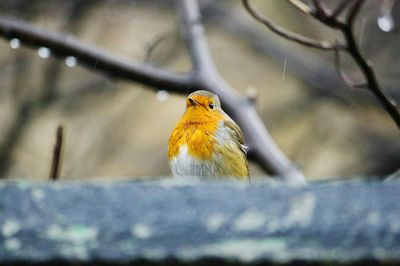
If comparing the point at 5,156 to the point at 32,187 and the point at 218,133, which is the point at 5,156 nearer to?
the point at 218,133

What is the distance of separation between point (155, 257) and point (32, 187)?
205 millimetres

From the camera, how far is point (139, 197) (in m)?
1.04

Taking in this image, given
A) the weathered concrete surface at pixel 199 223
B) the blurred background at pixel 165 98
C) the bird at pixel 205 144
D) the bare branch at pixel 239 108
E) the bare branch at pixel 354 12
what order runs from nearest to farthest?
the weathered concrete surface at pixel 199 223 < the bare branch at pixel 354 12 < the bird at pixel 205 144 < the bare branch at pixel 239 108 < the blurred background at pixel 165 98

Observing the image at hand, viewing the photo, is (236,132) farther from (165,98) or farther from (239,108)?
(165,98)

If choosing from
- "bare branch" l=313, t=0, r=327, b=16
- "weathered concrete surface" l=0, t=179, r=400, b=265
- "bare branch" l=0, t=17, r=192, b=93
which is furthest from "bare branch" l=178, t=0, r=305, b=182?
"weathered concrete surface" l=0, t=179, r=400, b=265

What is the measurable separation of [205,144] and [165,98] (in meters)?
2.46

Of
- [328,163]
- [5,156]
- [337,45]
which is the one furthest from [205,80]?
[328,163]

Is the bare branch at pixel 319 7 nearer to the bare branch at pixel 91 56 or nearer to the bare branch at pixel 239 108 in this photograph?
the bare branch at pixel 239 108

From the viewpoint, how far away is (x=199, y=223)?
99 cm

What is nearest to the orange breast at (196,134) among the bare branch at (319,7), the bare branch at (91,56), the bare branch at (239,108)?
the bare branch at (239,108)

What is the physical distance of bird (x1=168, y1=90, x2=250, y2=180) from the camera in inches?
134

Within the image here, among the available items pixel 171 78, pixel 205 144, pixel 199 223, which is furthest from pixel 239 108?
pixel 199 223

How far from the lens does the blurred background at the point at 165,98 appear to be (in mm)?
6215

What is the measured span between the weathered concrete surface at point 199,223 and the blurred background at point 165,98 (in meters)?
4.64
